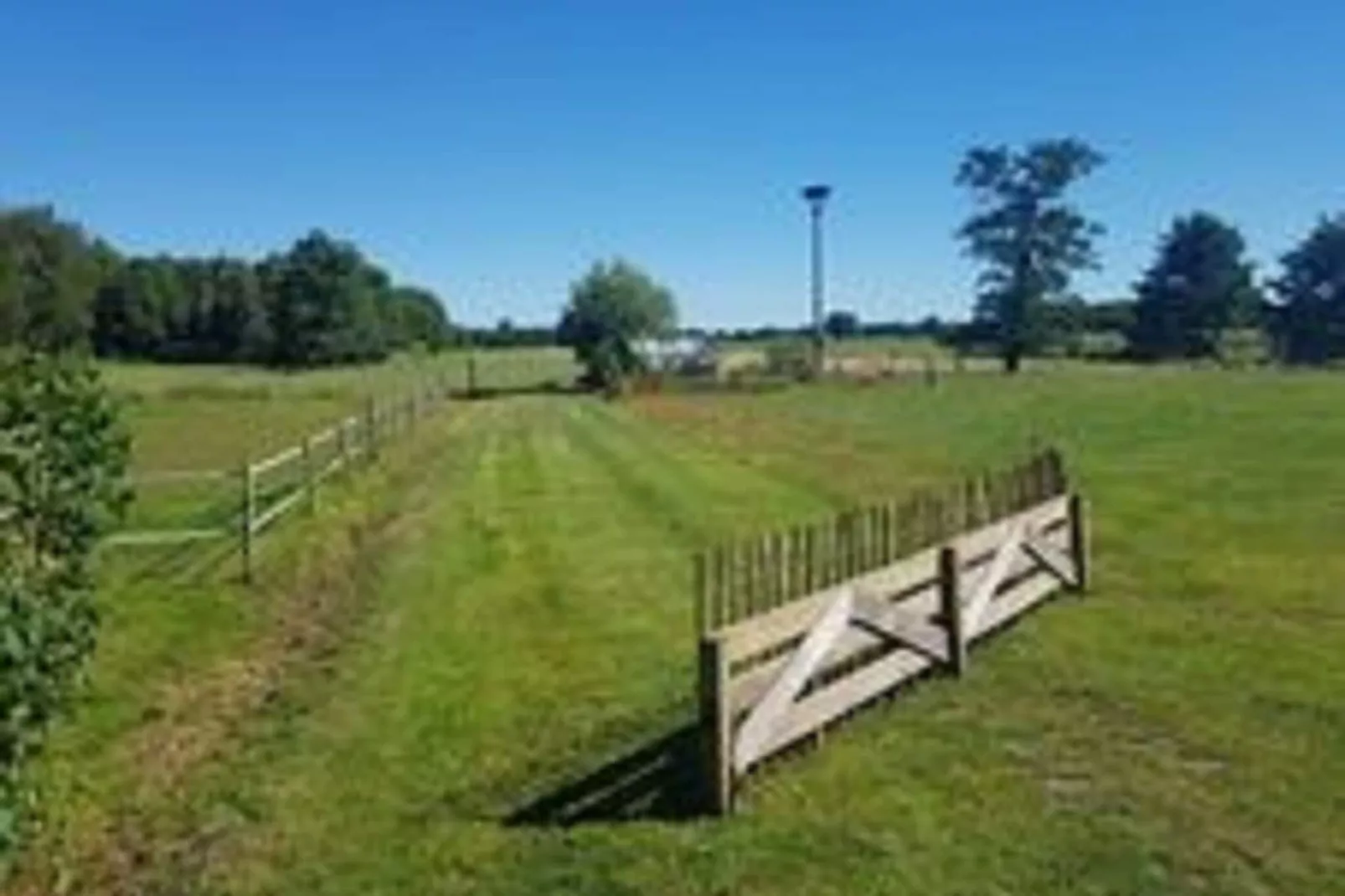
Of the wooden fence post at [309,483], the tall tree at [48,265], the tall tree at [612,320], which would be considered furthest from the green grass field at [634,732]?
the tall tree at [48,265]

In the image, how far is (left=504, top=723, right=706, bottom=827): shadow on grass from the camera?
1299cm

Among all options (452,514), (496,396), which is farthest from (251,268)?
(452,514)

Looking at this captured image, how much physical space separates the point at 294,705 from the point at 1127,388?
63593 mm

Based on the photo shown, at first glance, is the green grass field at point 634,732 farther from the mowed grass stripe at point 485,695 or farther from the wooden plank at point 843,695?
the wooden plank at point 843,695

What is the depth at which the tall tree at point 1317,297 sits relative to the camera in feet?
436

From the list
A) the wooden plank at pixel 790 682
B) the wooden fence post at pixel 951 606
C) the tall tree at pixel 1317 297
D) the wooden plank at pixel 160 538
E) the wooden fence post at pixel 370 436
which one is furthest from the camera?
the tall tree at pixel 1317 297

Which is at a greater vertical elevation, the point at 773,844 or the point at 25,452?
the point at 25,452

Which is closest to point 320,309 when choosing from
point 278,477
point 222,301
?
point 222,301

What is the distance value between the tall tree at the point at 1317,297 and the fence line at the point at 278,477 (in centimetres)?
8344

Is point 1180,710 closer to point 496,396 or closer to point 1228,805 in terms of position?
point 1228,805

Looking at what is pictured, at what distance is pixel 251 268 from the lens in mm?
144375

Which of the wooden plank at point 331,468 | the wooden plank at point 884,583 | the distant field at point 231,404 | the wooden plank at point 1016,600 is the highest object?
the wooden plank at point 884,583

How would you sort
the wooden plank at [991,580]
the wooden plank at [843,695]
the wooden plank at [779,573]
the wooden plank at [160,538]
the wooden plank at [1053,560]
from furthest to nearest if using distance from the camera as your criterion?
the wooden plank at [160,538]
the wooden plank at [1053,560]
the wooden plank at [991,580]
the wooden plank at [779,573]
the wooden plank at [843,695]

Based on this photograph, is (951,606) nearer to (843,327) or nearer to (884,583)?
(884,583)
